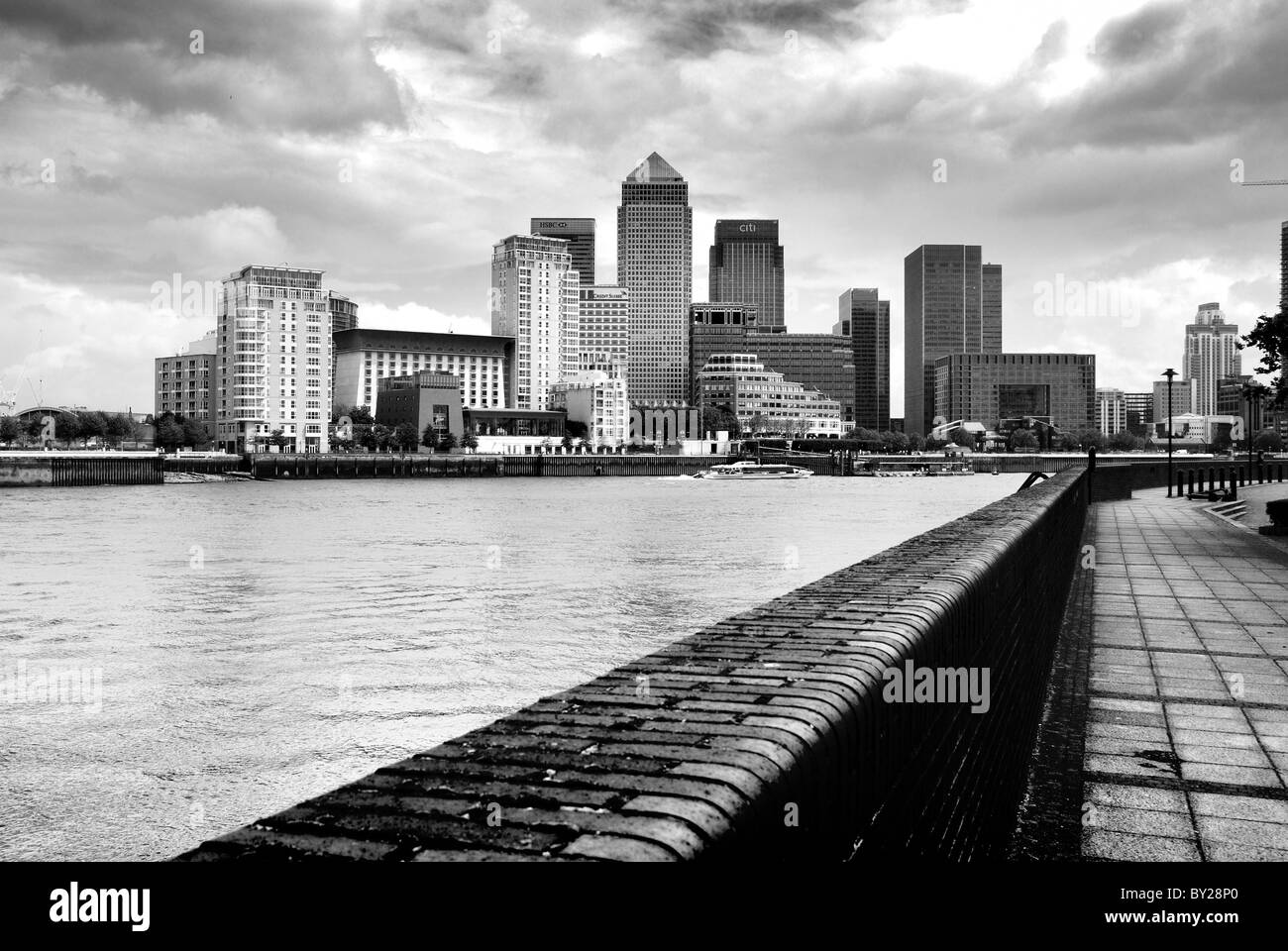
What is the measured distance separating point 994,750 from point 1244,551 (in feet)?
68.6

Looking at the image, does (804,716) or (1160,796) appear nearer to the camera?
(804,716)

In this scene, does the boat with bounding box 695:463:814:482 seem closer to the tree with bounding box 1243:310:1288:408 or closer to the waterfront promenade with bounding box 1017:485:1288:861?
the tree with bounding box 1243:310:1288:408

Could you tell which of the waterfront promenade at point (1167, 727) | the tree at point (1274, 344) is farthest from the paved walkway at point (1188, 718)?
the tree at point (1274, 344)

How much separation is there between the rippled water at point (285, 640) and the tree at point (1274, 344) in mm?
11851

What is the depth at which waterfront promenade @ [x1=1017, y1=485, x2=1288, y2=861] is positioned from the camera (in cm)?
673

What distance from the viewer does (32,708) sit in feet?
49.1

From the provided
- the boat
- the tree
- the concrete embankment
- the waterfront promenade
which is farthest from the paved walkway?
the boat

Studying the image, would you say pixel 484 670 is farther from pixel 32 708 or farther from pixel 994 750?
pixel 994 750

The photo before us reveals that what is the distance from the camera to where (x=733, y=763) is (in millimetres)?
2508

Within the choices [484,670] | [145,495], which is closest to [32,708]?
[484,670]

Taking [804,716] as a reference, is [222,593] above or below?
below

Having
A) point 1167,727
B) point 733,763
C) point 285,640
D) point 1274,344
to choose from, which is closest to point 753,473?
point 1274,344

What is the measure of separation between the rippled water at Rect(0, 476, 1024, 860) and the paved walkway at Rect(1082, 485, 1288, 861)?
700cm

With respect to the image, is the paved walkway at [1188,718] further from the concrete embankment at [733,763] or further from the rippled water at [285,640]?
the rippled water at [285,640]
